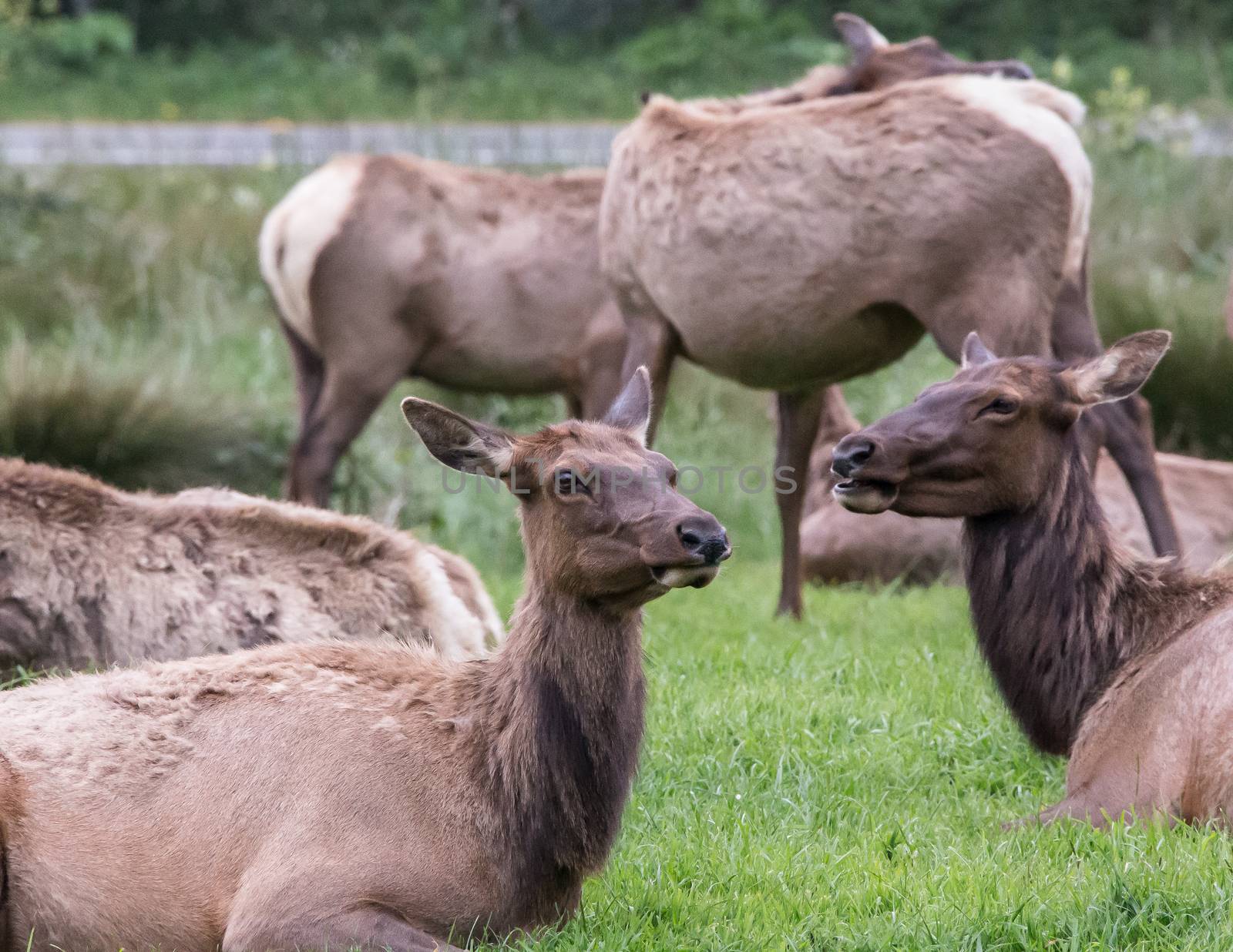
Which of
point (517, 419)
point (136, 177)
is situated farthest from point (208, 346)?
point (136, 177)

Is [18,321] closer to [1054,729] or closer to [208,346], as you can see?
[208,346]

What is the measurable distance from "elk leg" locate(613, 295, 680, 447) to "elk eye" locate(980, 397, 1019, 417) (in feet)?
8.48

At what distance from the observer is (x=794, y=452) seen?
323 inches

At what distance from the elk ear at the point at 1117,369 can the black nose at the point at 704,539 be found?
1.89 metres

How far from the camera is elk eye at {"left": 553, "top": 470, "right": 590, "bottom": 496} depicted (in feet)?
13.8

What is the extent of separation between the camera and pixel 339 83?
25844mm

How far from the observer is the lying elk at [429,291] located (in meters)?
9.86

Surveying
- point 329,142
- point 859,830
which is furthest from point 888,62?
point 329,142

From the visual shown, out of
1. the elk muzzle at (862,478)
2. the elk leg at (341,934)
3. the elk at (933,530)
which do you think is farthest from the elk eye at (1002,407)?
the elk at (933,530)

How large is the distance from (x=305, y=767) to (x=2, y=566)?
2.13 m

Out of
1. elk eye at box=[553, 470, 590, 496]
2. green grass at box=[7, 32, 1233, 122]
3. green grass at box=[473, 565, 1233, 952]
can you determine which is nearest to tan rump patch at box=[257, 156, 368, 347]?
green grass at box=[473, 565, 1233, 952]

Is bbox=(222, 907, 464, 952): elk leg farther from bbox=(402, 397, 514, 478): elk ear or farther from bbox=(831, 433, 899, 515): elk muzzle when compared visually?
bbox=(831, 433, 899, 515): elk muzzle

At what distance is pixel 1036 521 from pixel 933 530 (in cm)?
373

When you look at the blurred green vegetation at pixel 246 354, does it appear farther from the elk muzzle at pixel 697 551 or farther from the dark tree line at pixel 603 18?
the dark tree line at pixel 603 18
